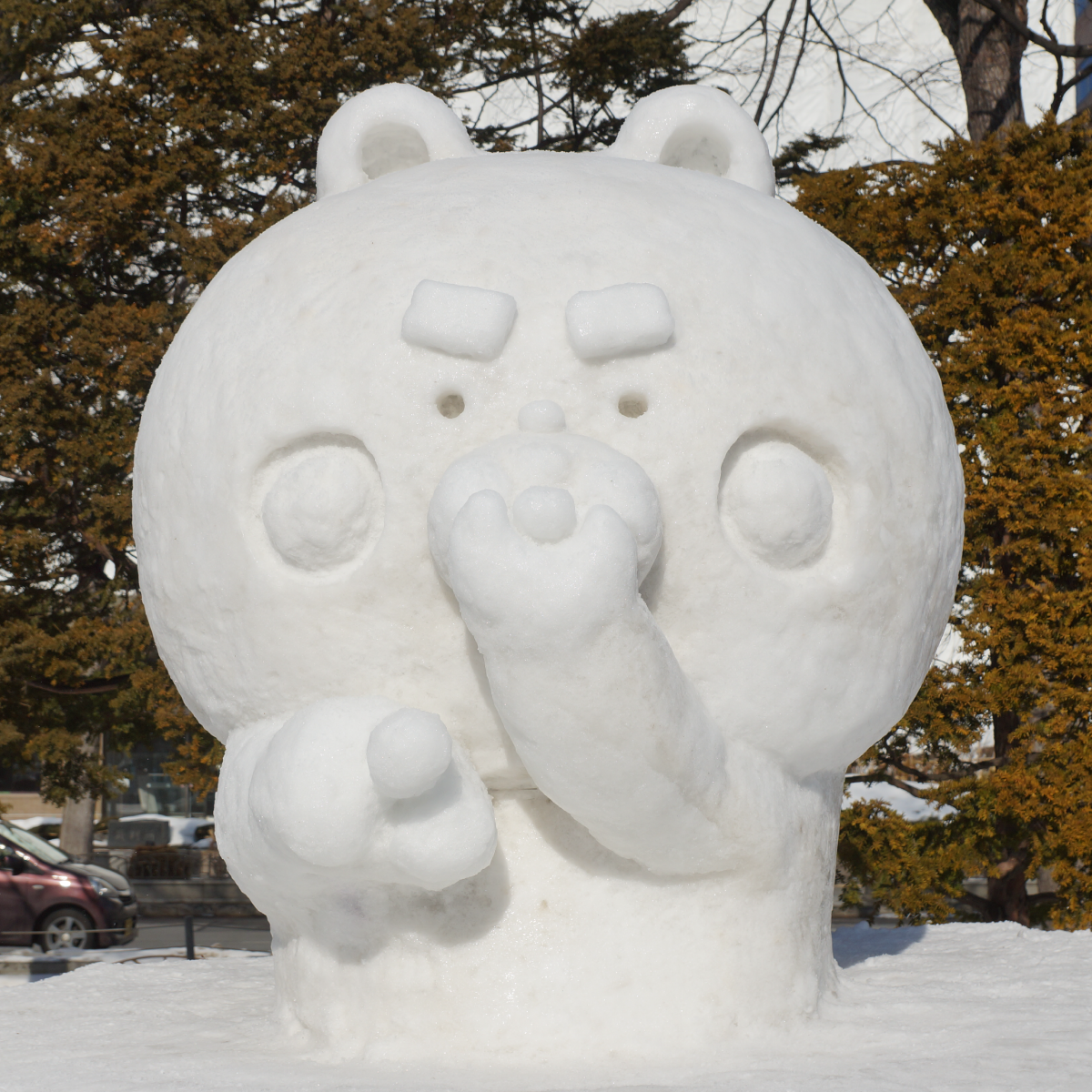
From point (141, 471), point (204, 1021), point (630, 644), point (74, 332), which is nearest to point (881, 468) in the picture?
point (630, 644)

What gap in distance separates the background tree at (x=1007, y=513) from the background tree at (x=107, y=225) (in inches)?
209

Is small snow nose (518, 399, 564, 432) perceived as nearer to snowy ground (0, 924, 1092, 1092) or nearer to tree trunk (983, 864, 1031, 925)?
snowy ground (0, 924, 1092, 1092)

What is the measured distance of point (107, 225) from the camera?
11.6 m

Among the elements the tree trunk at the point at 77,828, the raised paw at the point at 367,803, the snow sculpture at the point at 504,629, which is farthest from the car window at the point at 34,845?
the raised paw at the point at 367,803

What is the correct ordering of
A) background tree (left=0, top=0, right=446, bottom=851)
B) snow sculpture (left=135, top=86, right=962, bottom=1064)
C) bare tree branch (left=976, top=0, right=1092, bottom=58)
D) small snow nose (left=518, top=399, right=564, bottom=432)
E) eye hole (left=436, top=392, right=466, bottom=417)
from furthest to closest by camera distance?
background tree (left=0, top=0, right=446, bottom=851) < bare tree branch (left=976, top=0, right=1092, bottom=58) < eye hole (left=436, top=392, right=466, bottom=417) < small snow nose (left=518, top=399, right=564, bottom=432) < snow sculpture (left=135, top=86, right=962, bottom=1064)

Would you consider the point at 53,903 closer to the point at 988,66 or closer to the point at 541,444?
the point at 541,444

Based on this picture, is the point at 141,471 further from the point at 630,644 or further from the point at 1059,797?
the point at 1059,797

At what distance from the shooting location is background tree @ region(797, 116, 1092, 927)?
8109 mm

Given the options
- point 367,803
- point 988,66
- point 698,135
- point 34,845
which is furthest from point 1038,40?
point 34,845

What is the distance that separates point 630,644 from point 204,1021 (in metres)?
2.28

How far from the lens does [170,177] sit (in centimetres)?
1163

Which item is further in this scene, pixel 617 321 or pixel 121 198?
pixel 121 198

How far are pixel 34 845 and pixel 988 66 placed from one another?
10.4 meters

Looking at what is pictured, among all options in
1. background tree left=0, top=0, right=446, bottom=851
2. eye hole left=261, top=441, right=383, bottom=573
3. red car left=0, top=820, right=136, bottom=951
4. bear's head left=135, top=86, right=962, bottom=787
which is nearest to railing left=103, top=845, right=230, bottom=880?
background tree left=0, top=0, right=446, bottom=851
